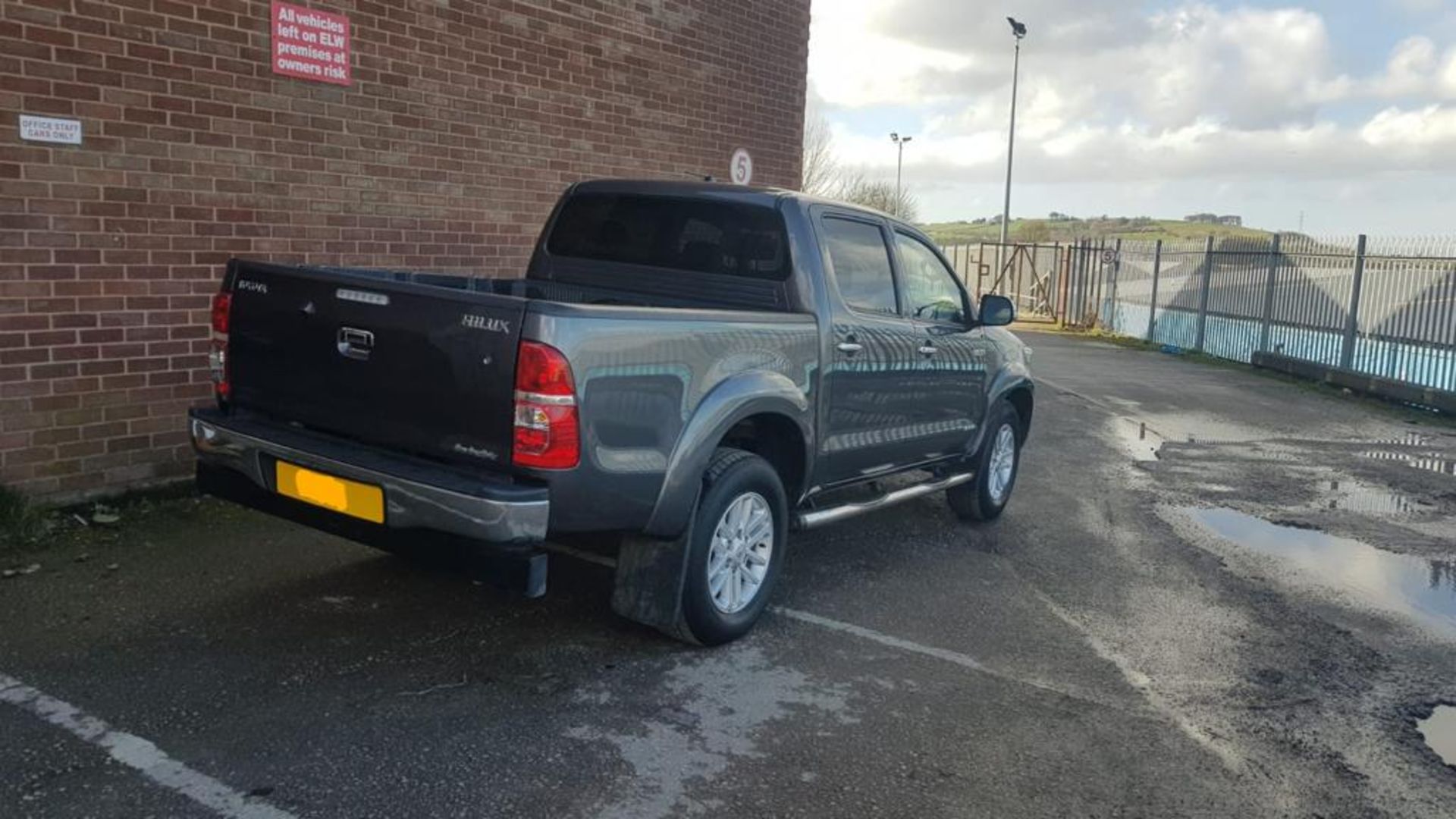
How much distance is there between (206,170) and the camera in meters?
6.55

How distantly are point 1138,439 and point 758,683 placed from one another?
24.6ft

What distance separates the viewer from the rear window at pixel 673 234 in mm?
5199

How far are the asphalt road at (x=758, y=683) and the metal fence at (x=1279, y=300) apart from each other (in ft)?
28.6

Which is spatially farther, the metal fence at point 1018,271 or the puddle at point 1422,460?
the metal fence at point 1018,271

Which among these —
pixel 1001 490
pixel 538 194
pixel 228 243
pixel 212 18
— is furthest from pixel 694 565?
pixel 538 194

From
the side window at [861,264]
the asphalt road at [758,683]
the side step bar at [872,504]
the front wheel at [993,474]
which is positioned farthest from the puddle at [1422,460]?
the side window at [861,264]

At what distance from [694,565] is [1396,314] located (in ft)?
45.6

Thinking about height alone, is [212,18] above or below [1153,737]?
above

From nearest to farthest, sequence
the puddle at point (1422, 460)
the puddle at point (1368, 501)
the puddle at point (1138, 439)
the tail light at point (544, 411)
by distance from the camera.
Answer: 1. the tail light at point (544, 411)
2. the puddle at point (1368, 501)
3. the puddle at point (1422, 460)
4. the puddle at point (1138, 439)

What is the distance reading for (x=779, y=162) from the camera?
456 inches

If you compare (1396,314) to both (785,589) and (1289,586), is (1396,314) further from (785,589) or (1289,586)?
(785,589)

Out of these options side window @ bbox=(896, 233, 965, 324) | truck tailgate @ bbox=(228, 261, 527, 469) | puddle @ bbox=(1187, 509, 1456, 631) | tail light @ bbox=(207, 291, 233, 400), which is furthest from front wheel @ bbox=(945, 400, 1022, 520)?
tail light @ bbox=(207, 291, 233, 400)

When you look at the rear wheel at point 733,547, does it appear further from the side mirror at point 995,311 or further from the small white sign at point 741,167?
the small white sign at point 741,167

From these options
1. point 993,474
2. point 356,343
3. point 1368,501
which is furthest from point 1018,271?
point 356,343
